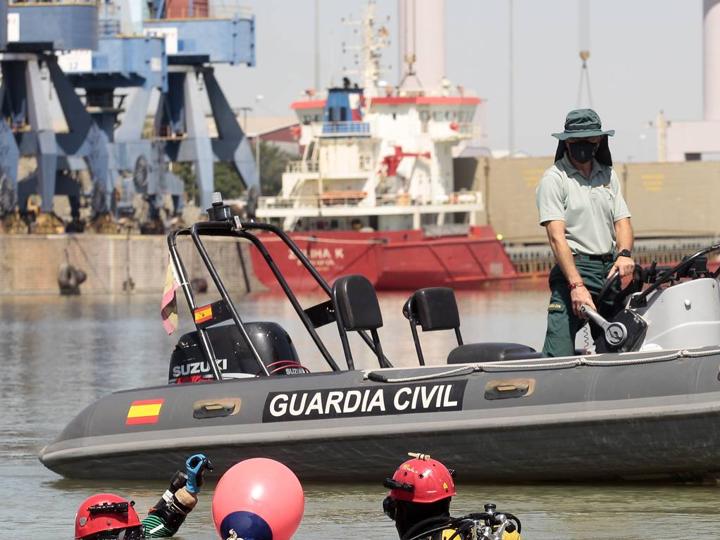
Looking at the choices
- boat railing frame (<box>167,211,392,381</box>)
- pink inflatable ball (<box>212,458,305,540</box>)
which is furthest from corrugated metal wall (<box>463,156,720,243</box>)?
pink inflatable ball (<box>212,458,305,540</box>)

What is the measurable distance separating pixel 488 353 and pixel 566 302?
628mm

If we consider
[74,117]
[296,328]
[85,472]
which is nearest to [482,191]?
[74,117]

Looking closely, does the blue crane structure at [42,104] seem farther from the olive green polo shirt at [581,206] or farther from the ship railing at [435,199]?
the olive green polo shirt at [581,206]

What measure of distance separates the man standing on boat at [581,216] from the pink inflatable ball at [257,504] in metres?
3.41

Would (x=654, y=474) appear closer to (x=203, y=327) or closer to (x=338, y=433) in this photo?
(x=338, y=433)

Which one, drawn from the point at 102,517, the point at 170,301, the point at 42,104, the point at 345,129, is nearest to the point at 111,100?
the point at 42,104

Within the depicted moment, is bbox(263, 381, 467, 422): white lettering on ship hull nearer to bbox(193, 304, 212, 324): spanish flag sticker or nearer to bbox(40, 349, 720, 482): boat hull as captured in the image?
bbox(40, 349, 720, 482): boat hull

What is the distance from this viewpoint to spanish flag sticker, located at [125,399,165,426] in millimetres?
9016

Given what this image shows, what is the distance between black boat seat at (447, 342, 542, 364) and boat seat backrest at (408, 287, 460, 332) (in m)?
0.26

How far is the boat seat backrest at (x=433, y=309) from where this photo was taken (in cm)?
931

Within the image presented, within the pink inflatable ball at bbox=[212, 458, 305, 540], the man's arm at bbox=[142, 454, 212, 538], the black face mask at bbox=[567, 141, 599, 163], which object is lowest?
the man's arm at bbox=[142, 454, 212, 538]

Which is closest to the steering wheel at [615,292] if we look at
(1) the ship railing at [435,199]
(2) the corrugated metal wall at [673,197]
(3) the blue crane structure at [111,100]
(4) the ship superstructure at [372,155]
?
(3) the blue crane structure at [111,100]

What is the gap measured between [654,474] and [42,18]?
41306 mm

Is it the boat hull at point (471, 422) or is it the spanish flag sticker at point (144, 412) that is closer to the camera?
the boat hull at point (471, 422)
